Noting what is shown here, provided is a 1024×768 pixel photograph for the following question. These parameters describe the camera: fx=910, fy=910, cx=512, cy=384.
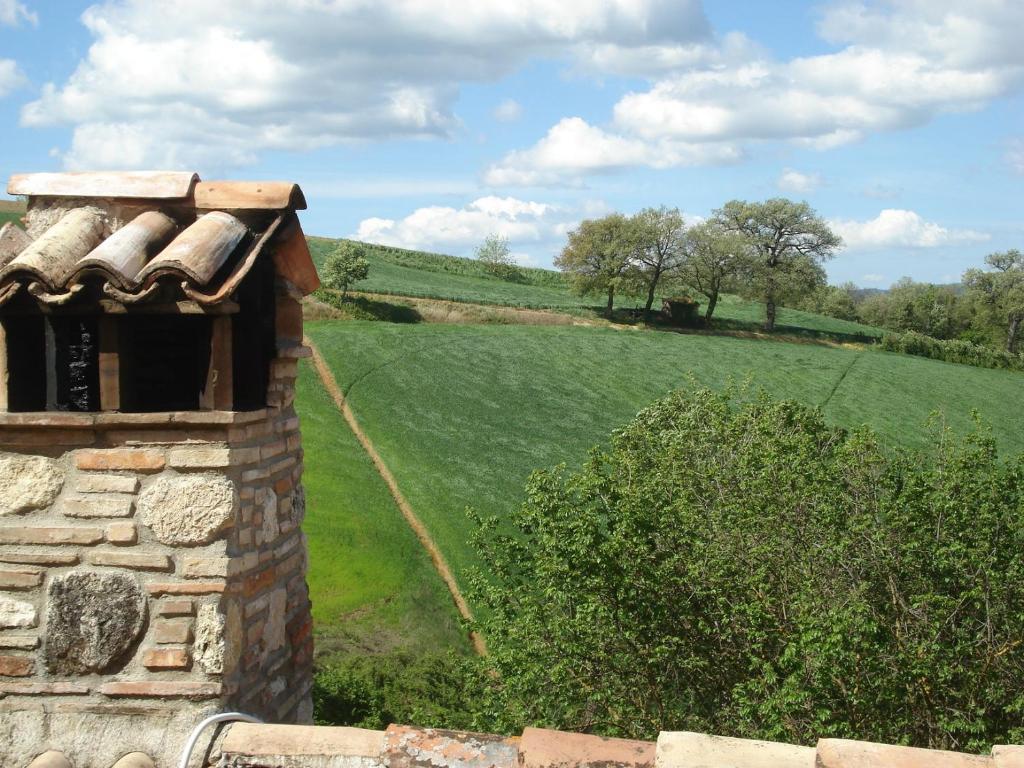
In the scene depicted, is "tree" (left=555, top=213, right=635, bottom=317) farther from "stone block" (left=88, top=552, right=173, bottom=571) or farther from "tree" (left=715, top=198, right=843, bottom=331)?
"stone block" (left=88, top=552, right=173, bottom=571)

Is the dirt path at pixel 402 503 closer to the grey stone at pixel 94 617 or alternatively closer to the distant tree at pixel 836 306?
the grey stone at pixel 94 617

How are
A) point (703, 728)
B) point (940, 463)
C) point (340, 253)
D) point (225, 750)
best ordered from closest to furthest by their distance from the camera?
point (225, 750), point (703, 728), point (940, 463), point (340, 253)

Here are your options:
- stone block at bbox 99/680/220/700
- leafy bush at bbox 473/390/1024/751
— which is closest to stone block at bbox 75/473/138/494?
stone block at bbox 99/680/220/700

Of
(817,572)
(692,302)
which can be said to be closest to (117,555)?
(817,572)

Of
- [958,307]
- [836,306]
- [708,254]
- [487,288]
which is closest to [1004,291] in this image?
[958,307]

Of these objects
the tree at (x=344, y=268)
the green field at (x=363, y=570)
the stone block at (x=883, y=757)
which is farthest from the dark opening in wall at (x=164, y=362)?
the tree at (x=344, y=268)

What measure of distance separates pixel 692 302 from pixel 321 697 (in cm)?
4971

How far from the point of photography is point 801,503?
11.6 m

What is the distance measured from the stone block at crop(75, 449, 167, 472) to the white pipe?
1.00 metres

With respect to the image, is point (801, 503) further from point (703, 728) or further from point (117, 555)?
point (117, 555)

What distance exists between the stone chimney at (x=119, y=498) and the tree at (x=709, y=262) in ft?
186

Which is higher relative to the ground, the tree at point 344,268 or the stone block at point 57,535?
the tree at point 344,268

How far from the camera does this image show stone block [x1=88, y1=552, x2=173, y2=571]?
3627 millimetres

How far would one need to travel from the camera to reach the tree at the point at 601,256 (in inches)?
2245
